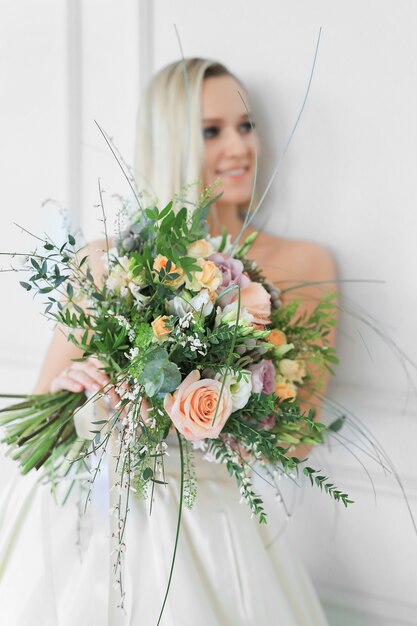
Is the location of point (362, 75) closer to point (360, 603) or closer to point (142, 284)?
point (142, 284)

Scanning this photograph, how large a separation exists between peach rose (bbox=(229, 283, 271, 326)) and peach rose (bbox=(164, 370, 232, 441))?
5.8 inches

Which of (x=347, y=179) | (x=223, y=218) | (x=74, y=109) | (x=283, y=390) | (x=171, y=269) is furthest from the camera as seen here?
(x=74, y=109)

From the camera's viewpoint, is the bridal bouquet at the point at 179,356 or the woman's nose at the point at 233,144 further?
the woman's nose at the point at 233,144

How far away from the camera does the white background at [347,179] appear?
4.75ft

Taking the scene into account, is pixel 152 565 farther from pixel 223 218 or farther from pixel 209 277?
pixel 223 218

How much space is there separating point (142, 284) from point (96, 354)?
15 centimetres

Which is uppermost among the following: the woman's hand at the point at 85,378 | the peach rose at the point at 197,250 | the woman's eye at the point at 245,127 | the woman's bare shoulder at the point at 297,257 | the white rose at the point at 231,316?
the woman's eye at the point at 245,127

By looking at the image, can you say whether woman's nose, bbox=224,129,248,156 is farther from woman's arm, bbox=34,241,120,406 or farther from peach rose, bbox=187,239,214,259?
peach rose, bbox=187,239,214,259

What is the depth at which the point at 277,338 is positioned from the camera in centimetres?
123

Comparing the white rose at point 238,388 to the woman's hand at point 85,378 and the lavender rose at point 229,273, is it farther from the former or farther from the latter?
the woman's hand at point 85,378

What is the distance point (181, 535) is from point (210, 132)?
0.86 meters

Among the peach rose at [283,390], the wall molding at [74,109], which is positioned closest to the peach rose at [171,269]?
the peach rose at [283,390]

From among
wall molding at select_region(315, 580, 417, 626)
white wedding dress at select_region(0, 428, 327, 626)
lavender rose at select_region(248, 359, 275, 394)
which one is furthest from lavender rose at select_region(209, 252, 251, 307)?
wall molding at select_region(315, 580, 417, 626)

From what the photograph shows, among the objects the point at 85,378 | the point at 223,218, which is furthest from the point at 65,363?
the point at 223,218
